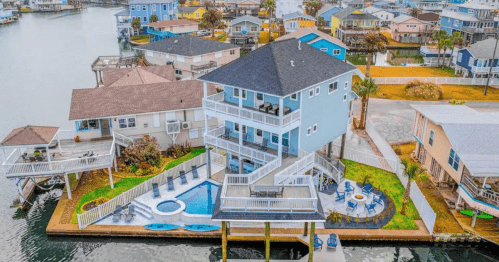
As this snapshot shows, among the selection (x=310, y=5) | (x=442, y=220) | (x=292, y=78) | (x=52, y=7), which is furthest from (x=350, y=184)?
(x=52, y=7)

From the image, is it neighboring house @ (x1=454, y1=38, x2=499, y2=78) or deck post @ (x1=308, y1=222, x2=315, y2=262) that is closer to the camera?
deck post @ (x1=308, y1=222, x2=315, y2=262)

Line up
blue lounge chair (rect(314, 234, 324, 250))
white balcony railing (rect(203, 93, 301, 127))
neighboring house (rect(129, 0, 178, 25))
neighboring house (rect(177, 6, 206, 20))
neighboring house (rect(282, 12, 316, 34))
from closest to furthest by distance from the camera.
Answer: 1. blue lounge chair (rect(314, 234, 324, 250))
2. white balcony railing (rect(203, 93, 301, 127))
3. neighboring house (rect(282, 12, 316, 34))
4. neighboring house (rect(129, 0, 178, 25))
5. neighboring house (rect(177, 6, 206, 20))

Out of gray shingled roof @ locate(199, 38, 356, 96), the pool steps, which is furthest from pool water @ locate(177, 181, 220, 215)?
gray shingled roof @ locate(199, 38, 356, 96)

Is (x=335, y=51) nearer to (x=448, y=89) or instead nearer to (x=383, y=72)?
(x=383, y=72)

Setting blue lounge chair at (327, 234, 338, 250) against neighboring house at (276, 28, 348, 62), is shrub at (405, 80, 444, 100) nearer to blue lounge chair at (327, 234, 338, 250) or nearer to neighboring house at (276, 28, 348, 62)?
neighboring house at (276, 28, 348, 62)

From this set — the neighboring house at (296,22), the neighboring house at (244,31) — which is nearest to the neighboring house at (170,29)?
the neighboring house at (244,31)

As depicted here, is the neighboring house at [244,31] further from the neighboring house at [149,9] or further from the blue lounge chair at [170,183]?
the blue lounge chair at [170,183]

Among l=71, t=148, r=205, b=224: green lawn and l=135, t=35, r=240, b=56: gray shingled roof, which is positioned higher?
l=135, t=35, r=240, b=56: gray shingled roof

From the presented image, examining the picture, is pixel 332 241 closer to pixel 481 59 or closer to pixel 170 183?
pixel 170 183
